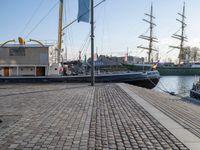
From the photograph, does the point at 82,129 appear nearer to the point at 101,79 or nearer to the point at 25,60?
the point at 101,79

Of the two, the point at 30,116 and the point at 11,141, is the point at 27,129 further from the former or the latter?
the point at 30,116

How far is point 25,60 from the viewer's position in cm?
2800

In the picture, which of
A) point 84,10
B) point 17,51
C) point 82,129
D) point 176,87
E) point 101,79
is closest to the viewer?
point 82,129

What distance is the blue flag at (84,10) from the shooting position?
2194cm

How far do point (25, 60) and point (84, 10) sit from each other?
30.2 feet

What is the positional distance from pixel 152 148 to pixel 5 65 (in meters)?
25.0

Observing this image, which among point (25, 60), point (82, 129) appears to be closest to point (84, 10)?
point (25, 60)

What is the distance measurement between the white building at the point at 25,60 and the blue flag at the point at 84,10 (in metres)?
7.12

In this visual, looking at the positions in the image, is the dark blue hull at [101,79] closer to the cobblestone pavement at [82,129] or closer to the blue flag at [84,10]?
the blue flag at [84,10]

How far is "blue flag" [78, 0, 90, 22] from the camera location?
21938 mm

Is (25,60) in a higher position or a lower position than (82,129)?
higher

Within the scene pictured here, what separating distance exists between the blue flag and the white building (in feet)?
23.3

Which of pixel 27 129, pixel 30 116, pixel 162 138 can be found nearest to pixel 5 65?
pixel 30 116

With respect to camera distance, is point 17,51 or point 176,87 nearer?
point 17,51
